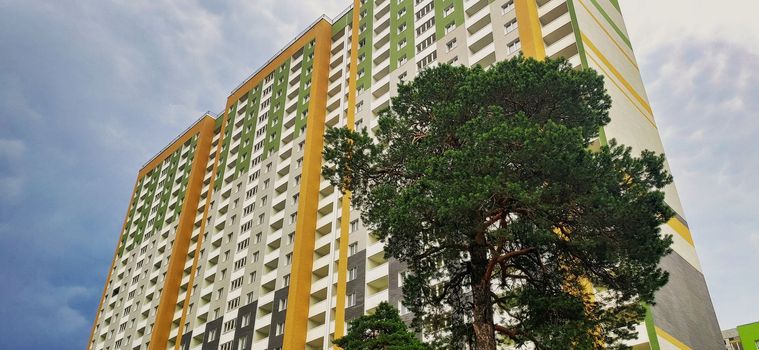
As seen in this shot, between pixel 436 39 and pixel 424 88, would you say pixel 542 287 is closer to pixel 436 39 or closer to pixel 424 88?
pixel 424 88

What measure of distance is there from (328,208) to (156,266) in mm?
27407

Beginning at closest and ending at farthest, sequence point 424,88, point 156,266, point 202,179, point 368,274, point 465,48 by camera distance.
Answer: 1. point 424,88
2. point 368,274
3. point 465,48
4. point 156,266
5. point 202,179

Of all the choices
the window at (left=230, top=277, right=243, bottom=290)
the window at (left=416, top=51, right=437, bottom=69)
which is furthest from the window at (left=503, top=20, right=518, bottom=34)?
the window at (left=230, top=277, right=243, bottom=290)

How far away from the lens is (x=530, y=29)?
40000 millimetres

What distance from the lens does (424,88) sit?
70.9 feet

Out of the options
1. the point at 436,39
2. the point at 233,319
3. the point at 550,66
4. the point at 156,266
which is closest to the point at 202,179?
the point at 156,266

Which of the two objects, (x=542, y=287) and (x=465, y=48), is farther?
(x=465, y=48)

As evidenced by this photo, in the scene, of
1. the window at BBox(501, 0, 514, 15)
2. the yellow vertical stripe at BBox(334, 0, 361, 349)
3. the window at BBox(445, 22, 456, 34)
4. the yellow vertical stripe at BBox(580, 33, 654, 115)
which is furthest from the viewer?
the window at BBox(445, 22, 456, 34)

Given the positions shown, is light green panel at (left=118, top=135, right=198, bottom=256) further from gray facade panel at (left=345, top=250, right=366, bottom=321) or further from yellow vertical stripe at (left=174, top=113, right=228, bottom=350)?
gray facade panel at (left=345, top=250, right=366, bottom=321)

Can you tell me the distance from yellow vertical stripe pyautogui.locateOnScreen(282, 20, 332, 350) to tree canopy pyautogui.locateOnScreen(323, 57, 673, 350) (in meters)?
24.7

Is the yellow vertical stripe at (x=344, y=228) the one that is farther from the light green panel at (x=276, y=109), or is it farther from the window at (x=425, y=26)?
the light green panel at (x=276, y=109)

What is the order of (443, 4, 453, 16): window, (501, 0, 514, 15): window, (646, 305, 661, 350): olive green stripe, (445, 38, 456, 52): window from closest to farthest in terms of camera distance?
1. (646, 305, 661, 350): olive green stripe
2. (501, 0, 514, 15): window
3. (445, 38, 456, 52): window
4. (443, 4, 453, 16): window

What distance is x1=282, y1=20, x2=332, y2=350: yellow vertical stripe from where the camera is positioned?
43.8 metres

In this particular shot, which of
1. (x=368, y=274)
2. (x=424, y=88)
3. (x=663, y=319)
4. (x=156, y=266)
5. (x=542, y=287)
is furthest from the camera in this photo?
(x=156, y=266)
